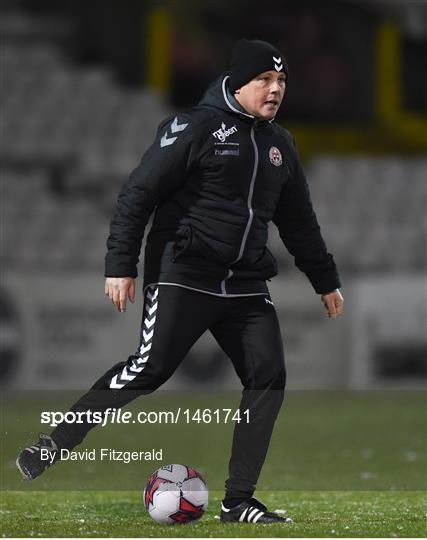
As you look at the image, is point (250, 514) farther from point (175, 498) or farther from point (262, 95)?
point (262, 95)

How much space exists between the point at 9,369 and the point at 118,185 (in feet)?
17.9

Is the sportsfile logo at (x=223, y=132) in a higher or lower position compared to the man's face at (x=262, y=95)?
lower

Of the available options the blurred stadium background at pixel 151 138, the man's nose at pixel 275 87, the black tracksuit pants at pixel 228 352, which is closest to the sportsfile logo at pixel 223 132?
the man's nose at pixel 275 87

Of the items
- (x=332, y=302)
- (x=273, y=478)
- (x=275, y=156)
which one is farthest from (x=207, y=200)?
(x=273, y=478)

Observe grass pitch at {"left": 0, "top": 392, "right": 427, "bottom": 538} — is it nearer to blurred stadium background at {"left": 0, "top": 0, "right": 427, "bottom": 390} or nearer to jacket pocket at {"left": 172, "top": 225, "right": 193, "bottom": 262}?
jacket pocket at {"left": 172, "top": 225, "right": 193, "bottom": 262}

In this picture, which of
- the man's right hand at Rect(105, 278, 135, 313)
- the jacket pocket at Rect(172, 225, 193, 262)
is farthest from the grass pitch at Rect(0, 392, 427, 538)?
the jacket pocket at Rect(172, 225, 193, 262)

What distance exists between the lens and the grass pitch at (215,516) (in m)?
5.77

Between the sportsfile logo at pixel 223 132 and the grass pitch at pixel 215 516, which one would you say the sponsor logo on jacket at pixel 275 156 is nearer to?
the sportsfile logo at pixel 223 132

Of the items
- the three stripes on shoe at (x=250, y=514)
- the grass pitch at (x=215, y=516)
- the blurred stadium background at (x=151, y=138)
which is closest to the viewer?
the grass pitch at (x=215, y=516)

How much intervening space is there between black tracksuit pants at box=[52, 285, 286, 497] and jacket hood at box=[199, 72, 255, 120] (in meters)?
0.80

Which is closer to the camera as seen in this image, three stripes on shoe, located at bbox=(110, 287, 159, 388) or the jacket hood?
three stripes on shoe, located at bbox=(110, 287, 159, 388)

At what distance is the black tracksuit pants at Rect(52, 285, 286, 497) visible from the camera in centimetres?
605

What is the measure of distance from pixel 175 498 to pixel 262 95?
175cm

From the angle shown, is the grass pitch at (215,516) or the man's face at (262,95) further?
the man's face at (262,95)
